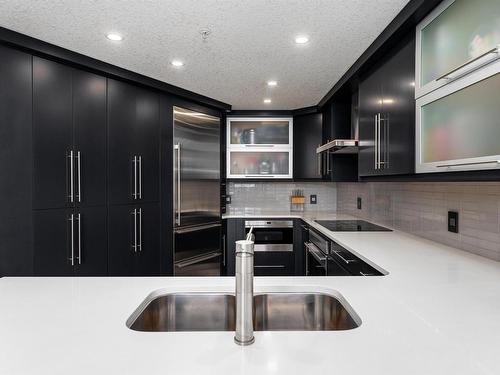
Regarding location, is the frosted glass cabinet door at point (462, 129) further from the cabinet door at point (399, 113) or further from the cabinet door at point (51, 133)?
the cabinet door at point (51, 133)

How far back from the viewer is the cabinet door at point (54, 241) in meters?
2.19

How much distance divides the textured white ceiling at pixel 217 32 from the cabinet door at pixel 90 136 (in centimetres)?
24

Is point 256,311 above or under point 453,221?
under

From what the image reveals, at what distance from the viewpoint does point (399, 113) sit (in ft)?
6.30

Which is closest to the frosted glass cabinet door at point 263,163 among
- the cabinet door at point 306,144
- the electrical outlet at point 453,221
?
the cabinet door at point 306,144

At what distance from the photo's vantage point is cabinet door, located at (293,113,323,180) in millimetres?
4020

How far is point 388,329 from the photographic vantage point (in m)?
0.83

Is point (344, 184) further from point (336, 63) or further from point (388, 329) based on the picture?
point (388, 329)

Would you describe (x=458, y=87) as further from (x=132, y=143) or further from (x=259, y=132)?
(x=259, y=132)

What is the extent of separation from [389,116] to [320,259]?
1356mm

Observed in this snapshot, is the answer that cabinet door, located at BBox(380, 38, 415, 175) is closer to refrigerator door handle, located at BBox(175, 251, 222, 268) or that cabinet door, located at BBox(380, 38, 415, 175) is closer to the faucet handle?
the faucet handle

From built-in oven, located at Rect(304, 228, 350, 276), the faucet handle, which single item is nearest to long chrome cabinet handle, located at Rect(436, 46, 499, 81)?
the faucet handle

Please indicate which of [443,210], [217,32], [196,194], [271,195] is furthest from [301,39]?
[271,195]

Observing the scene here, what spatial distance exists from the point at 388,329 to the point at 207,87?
2.86 m
